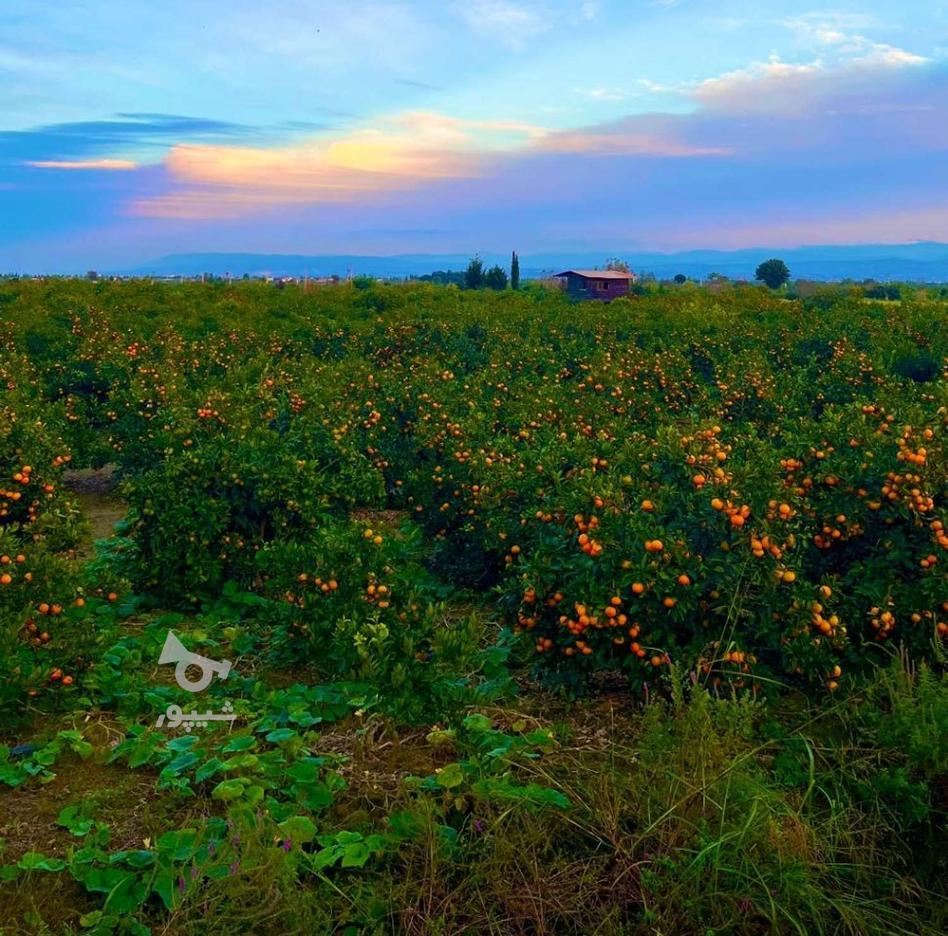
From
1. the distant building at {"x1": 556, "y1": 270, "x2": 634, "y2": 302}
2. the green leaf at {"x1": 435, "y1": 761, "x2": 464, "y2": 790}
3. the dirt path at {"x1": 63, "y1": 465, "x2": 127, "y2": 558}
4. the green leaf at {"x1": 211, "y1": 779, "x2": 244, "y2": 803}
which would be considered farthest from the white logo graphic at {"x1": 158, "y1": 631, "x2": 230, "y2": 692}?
the distant building at {"x1": 556, "y1": 270, "x2": 634, "y2": 302}

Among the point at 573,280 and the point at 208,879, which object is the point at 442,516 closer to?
the point at 208,879

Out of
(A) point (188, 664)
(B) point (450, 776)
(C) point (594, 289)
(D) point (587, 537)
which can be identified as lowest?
(A) point (188, 664)

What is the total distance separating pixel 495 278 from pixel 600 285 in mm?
6936

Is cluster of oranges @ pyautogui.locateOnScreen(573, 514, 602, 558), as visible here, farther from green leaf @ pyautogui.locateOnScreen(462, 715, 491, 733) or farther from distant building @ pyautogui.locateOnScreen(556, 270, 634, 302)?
distant building @ pyautogui.locateOnScreen(556, 270, 634, 302)

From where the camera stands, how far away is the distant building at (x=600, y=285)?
177 ft

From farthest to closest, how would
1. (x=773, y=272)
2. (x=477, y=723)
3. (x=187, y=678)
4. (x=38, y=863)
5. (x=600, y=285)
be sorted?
(x=773, y=272)
(x=600, y=285)
(x=187, y=678)
(x=477, y=723)
(x=38, y=863)

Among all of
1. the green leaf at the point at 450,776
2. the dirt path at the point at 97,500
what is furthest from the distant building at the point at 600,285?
the green leaf at the point at 450,776

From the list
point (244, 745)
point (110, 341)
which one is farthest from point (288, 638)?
point (110, 341)

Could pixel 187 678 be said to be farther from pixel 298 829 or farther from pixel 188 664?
pixel 298 829

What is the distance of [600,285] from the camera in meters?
55.1

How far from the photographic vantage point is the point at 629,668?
5.06 metres

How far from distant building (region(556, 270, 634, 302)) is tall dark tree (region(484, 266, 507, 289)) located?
4.43 metres

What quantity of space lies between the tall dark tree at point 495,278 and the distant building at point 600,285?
174 inches

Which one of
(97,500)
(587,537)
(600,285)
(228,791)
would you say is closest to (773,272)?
(600,285)
